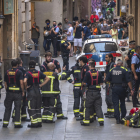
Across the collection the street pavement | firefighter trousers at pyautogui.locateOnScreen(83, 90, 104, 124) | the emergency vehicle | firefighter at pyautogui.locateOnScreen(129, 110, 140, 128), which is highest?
the emergency vehicle

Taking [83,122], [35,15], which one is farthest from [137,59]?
[35,15]

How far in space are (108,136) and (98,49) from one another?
8921 mm

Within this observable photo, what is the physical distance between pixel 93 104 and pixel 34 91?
152cm

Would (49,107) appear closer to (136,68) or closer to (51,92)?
(51,92)

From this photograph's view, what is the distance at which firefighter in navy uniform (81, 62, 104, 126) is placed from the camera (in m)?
11.1

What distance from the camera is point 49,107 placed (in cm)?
1152

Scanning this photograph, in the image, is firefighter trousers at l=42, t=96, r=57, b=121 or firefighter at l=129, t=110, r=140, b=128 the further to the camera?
firefighter trousers at l=42, t=96, r=57, b=121

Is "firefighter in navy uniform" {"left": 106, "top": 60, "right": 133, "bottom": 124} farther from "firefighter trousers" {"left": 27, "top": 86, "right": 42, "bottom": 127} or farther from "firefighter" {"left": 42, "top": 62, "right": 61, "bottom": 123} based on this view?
"firefighter trousers" {"left": 27, "top": 86, "right": 42, "bottom": 127}

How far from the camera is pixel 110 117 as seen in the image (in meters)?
12.2

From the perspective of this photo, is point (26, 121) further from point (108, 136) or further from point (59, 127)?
point (108, 136)

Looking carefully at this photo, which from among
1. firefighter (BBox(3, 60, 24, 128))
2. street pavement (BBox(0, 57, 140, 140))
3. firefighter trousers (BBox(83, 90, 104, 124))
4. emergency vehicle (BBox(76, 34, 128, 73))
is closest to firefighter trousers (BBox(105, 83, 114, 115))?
street pavement (BBox(0, 57, 140, 140))

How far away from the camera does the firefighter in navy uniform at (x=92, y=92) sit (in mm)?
11062

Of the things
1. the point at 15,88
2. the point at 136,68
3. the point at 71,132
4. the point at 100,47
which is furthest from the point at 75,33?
the point at 71,132

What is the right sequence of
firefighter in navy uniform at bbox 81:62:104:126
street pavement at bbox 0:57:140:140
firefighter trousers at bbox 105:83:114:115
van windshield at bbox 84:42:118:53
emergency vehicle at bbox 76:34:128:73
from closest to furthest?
street pavement at bbox 0:57:140:140
firefighter in navy uniform at bbox 81:62:104:126
firefighter trousers at bbox 105:83:114:115
emergency vehicle at bbox 76:34:128:73
van windshield at bbox 84:42:118:53
